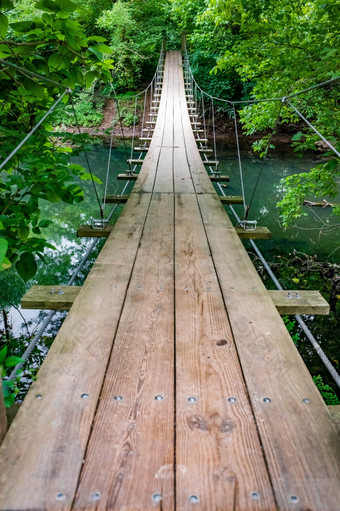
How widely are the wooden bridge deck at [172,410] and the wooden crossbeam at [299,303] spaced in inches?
2.0

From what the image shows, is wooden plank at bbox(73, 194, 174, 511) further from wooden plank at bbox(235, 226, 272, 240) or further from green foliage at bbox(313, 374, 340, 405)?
green foliage at bbox(313, 374, 340, 405)

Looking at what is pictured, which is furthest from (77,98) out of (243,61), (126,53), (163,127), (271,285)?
(271,285)

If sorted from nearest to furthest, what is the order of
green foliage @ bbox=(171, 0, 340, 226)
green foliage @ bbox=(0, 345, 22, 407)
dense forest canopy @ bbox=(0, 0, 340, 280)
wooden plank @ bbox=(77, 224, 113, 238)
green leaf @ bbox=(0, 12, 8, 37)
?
green foliage @ bbox=(0, 345, 22, 407) < green leaf @ bbox=(0, 12, 8, 37) < dense forest canopy @ bbox=(0, 0, 340, 280) < wooden plank @ bbox=(77, 224, 113, 238) < green foliage @ bbox=(171, 0, 340, 226)

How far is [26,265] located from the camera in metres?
1.26

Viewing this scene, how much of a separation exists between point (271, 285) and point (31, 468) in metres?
3.87

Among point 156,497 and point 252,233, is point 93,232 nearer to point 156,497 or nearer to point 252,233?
point 252,233

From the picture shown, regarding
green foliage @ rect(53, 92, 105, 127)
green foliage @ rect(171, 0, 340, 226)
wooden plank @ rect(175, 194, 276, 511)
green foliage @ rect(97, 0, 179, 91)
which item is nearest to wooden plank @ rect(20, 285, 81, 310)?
wooden plank @ rect(175, 194, 276, 511)

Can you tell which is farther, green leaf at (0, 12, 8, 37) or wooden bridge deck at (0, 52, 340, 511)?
green leaf at (0, 12, 8, 37)

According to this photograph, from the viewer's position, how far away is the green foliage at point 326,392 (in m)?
2.87

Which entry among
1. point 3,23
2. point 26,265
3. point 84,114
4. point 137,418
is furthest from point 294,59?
point 84,114

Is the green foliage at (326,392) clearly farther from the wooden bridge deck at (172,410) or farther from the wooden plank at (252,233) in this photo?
the wooden bridge deck at (172,410)

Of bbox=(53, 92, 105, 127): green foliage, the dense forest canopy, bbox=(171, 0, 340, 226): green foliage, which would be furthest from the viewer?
bbox=(53, 92, 105, 127): green foliage

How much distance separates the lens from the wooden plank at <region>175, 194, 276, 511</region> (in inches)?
25.5

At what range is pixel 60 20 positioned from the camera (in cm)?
135
